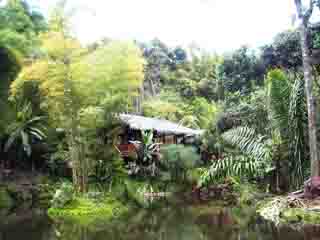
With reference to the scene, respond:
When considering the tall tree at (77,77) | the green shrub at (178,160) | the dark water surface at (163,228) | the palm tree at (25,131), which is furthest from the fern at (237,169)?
the palm tree at (25,131)

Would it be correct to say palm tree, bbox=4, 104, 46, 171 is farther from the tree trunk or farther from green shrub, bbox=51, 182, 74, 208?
the tree trunk

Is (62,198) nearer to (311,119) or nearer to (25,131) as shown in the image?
(25,131)

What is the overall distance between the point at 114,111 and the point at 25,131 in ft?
12.9

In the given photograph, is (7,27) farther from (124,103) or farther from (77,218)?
(77,218)

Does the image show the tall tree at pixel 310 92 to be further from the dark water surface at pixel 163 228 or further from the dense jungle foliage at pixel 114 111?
the dark water surface at pixel 163 228

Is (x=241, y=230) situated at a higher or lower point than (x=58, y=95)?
lower

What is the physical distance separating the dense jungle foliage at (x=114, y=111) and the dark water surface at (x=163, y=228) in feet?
7.68

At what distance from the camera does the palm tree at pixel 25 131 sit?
16.5m

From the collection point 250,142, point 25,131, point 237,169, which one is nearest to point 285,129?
point 250,142

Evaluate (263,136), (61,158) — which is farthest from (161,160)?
(263,136)

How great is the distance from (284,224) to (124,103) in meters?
7.02

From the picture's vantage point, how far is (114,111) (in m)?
15.1

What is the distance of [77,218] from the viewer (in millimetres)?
12031

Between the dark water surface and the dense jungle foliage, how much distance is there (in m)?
2.34
